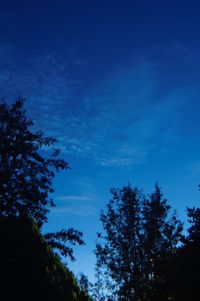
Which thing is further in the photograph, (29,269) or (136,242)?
(136,242)

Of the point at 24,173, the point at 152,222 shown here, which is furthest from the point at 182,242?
the point at 24,173

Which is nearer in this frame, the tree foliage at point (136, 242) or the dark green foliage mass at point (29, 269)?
the dark green foliage mass at point (29, 269)

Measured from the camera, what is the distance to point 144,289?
113 feet

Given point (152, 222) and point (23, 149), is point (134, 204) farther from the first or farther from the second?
point (23, 149)

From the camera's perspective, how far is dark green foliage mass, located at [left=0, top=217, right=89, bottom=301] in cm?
1092

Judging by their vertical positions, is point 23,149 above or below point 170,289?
above

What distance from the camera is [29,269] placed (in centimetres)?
1127

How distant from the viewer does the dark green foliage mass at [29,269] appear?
10922 mm

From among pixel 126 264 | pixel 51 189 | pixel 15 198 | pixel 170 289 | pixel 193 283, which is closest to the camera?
pixel 193 283

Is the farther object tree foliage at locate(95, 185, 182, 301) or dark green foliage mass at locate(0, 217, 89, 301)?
tree foliage at locate(95, 185, 182, 301)

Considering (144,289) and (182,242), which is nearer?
(182,242)

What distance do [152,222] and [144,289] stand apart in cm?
721

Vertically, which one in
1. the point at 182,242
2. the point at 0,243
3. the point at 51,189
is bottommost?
the point at 0,243

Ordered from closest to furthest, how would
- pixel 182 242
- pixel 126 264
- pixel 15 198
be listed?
pixel 182 242
pixel 15 198
pixel 126 264
